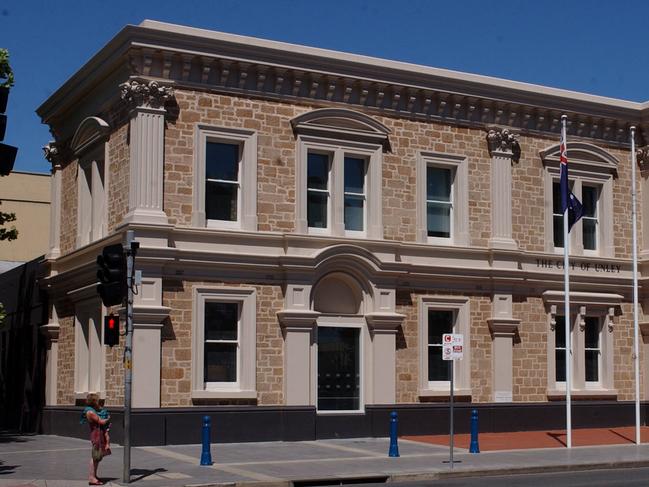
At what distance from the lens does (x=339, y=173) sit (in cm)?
2830

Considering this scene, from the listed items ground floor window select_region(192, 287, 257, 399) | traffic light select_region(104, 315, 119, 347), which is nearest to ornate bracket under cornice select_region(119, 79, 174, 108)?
ground floor window select_region(192, 287, 257, 399)

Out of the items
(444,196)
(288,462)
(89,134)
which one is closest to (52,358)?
(89,134)

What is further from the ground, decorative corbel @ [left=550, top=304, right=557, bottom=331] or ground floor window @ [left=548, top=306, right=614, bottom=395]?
decorative corbel @ [left=550, top=304, right=557, bottom=331]

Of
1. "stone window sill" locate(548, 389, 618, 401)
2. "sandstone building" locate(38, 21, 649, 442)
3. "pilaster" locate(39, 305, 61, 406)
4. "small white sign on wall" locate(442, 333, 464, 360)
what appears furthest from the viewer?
"pilaster" locate(39, 305, 61, 406)

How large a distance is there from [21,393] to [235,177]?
484 inches

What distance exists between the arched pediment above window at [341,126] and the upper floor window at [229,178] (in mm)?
1474

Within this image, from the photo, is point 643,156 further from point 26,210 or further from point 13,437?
point 26,210

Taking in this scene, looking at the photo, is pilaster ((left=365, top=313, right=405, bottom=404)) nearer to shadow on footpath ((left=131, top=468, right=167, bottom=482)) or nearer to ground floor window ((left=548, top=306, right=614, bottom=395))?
ground floor window ((left=548, top=306, right=614, bottom=395))

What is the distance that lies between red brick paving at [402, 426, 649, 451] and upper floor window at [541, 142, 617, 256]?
16.7 ft

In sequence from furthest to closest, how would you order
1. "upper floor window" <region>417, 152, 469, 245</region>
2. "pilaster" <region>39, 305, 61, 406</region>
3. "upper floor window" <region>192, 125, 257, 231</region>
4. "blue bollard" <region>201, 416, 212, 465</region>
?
"pilaster" <region>39, 305, 61, 406</region> < "upper floor window" <region>417, 152, 469, 245</region> < "upper floor window" <region>192, 125, 257, 231</region> < "blue bollard" <region>201, 416, 212, 465</region>

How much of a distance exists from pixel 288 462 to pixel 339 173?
866 centimetres

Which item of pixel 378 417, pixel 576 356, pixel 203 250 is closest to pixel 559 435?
pixel 576 356

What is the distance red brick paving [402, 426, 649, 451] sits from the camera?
26.6 m

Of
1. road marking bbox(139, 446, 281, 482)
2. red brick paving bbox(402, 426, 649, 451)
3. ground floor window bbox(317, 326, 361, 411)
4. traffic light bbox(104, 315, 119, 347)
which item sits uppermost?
traffic light bbox(104, 315, 119, 347)
